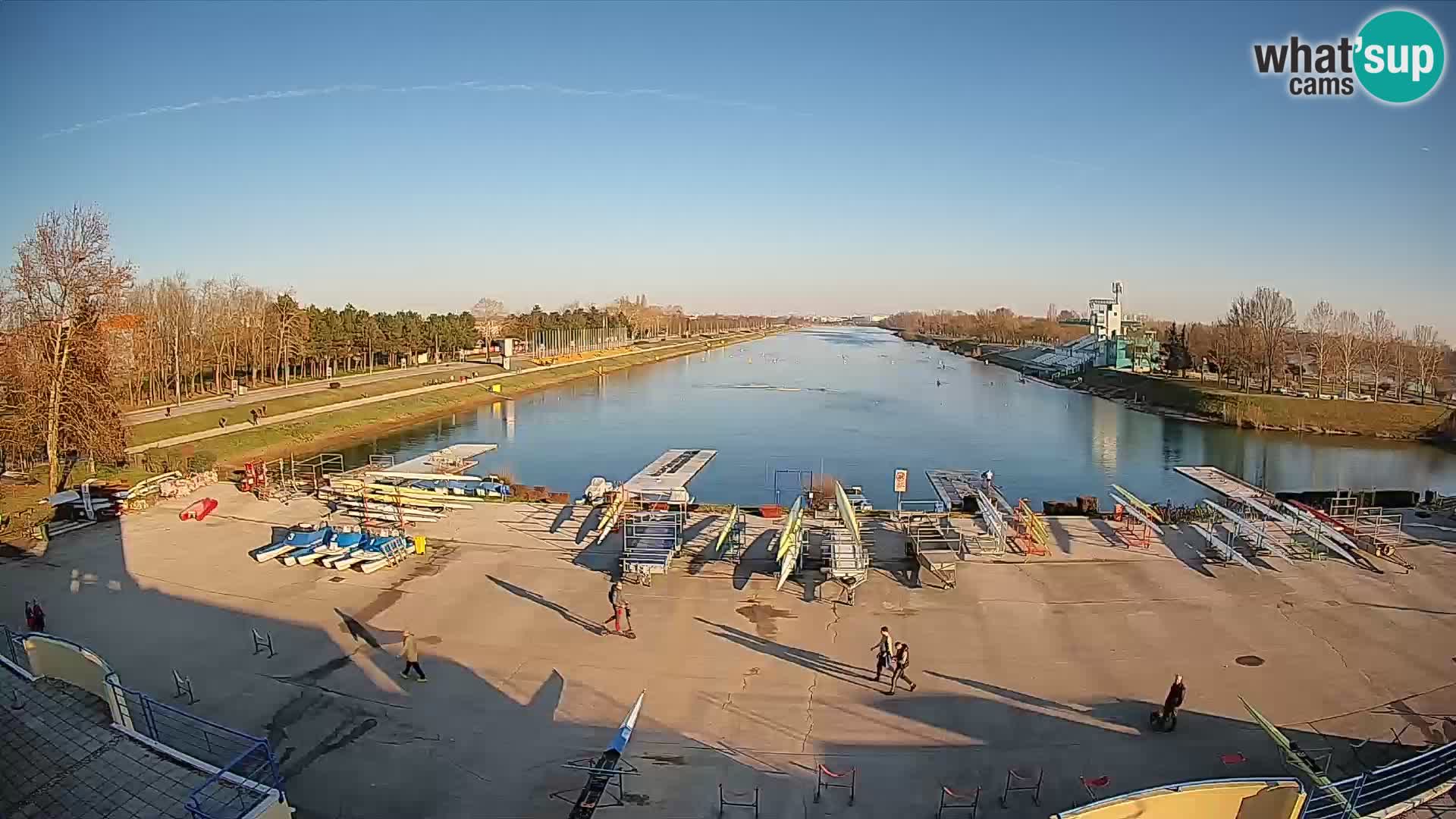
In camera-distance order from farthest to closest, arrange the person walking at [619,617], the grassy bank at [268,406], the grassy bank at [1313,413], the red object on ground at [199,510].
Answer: the grassy bank at [1313,413], the grassy bank at [268,406], the red object on ground at [199,510], the person walking at [619,617]

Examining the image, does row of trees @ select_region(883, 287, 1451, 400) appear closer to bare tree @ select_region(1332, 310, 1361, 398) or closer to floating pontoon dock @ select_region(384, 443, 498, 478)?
bare tree @ select_region(1332, 310, 1361, 398)

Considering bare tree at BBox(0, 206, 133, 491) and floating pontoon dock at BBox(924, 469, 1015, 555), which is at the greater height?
bare tree at BBox(0, 206, 133, 491)

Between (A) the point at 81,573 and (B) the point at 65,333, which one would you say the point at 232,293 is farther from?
(A) the point at 81,573

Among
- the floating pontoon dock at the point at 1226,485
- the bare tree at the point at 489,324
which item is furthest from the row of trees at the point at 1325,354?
the bare tree at the point at 489,324

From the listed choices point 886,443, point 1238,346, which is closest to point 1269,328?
point 1238,346

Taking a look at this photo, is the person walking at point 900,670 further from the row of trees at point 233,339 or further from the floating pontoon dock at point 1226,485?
the row of trees at point 233,339

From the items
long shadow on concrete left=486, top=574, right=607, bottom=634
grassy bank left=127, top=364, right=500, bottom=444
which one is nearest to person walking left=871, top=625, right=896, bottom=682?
long shadow on concrete left=486, top=574, right=607, bottom=634
